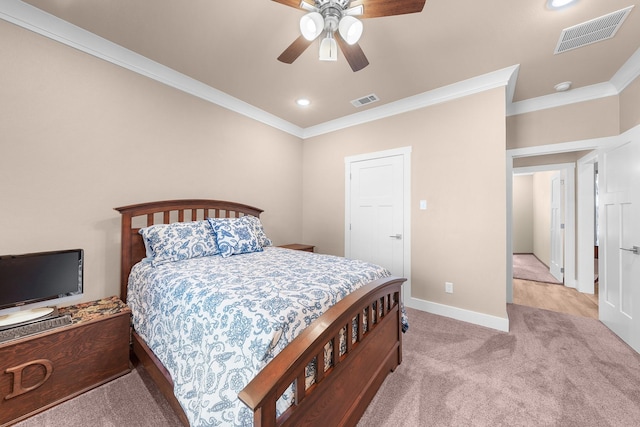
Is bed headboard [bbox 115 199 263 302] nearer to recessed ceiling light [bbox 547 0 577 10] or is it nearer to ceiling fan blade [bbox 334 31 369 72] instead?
ceiling fan blade [bbox 334 31 369 72]

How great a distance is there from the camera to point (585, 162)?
3580 millimetres

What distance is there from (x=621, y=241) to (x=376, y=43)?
303cm

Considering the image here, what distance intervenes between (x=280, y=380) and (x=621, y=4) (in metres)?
3.15

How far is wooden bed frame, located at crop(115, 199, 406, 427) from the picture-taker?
2.92 feet

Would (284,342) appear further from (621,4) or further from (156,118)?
(621,4)

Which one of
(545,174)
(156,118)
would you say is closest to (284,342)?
(156,118)

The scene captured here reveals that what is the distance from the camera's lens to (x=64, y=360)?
161 cm

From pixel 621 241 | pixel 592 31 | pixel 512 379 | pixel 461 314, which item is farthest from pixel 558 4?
pixel 461 314

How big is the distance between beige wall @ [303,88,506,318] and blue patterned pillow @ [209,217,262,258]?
6.66 ft

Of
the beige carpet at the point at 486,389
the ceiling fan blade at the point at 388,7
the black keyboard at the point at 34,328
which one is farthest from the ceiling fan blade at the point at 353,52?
the black keyboard at the point at 34,328

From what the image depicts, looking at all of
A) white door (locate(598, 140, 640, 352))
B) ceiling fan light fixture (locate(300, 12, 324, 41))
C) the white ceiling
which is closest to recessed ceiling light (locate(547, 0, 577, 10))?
the white ceiling

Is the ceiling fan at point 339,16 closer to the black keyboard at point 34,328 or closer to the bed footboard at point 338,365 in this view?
the bed footboard at point 338,365

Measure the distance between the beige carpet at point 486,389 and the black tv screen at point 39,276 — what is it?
28.5 inches

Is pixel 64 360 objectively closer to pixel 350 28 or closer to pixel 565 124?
pixel 350 28
